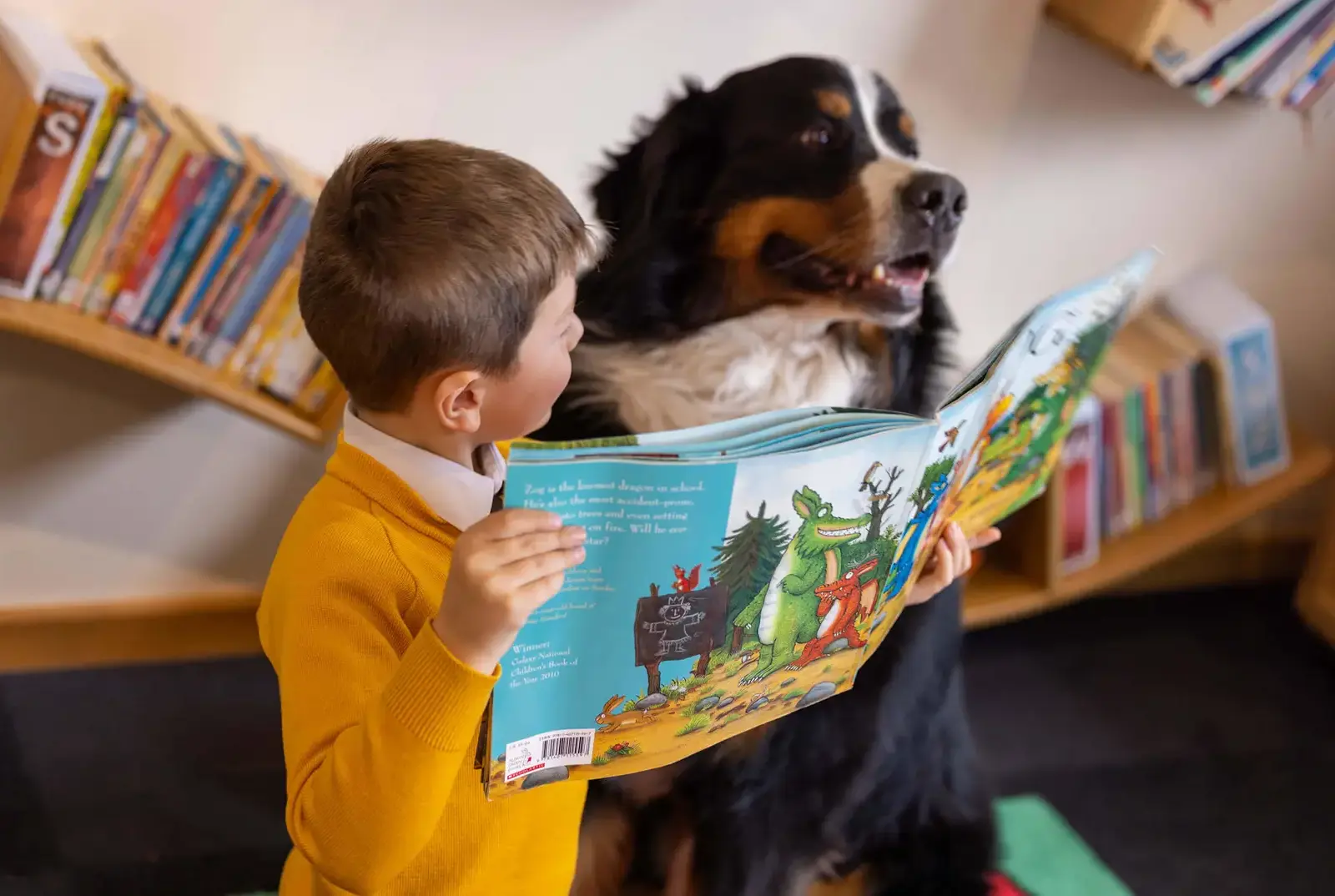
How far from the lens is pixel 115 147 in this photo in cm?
134

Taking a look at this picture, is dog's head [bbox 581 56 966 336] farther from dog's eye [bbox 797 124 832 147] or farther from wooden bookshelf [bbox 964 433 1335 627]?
wooden bookshelf [bbox 964 433 1335 627]

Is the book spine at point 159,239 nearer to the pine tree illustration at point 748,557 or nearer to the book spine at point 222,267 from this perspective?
the book spine at point 222,267

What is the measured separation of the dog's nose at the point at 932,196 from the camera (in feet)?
3.72

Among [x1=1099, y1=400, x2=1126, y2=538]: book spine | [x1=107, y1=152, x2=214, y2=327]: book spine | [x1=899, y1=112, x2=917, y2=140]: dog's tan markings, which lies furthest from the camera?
[x1=1099, y1=400, x2=1126, y2=538]: book spine

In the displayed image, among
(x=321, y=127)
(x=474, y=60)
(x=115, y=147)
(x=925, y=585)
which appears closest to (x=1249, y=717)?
(x=925, y=585)

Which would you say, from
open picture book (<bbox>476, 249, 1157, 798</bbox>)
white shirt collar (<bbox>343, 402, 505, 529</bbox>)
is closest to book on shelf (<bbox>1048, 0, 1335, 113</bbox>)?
open picture book (<bbox>476, 249, 1157, 798</bbox>)

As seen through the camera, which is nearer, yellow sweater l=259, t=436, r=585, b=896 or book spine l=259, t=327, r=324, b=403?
yellow sweater l=259, t=436, r=585, b=896

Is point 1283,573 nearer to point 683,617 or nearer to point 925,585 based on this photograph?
point 925,585

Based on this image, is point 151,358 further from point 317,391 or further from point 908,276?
point 908,276

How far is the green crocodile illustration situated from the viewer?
2.50ft

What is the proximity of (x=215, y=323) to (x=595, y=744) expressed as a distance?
0.99 meters

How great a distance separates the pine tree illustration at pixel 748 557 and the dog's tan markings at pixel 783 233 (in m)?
0.50

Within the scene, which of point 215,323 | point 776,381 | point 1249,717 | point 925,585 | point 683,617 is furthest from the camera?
Answer: point 1249,717

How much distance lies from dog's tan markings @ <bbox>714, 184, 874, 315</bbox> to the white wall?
1.16ft
